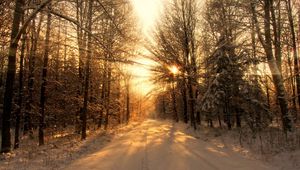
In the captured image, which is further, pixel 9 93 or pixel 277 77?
pixel 277 77

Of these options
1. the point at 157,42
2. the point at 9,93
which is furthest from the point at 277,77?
the point at 9,93

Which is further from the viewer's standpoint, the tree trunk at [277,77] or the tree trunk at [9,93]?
the tree trunk at [277,77]

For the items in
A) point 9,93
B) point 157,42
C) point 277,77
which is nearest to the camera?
point 157,42

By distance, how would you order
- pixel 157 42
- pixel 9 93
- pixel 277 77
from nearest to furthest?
pixel 157 42 < pixel 9 93 < pixel 277 77

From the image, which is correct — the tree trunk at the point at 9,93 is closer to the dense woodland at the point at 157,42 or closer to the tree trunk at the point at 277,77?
the dense woodland at the point at 157,42

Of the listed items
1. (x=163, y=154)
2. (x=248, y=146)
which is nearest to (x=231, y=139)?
(x=248, y=146)

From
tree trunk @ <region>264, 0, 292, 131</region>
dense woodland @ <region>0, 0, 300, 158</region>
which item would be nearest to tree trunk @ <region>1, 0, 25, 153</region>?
dense woodland @ <region>0, 0, 300, 158</region>

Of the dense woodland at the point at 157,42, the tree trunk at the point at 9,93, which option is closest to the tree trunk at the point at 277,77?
the dense woodland at the point at 157,42

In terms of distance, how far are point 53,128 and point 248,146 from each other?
15.5m

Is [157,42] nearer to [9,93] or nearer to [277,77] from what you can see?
[9,93]

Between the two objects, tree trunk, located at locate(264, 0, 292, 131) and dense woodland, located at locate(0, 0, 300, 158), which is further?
tree trunk, located at locate(264, 0, 292, 131)

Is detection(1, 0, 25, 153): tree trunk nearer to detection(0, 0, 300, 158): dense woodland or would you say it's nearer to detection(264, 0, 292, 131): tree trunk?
detection(0, 0, 300, 158): dense woodland

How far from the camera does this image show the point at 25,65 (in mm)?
25078

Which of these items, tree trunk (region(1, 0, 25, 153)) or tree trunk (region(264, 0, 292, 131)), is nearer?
tree trunk (region(1, 0, 25, 153))
